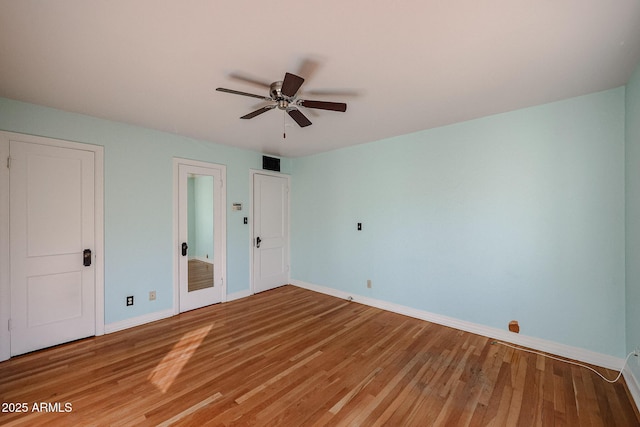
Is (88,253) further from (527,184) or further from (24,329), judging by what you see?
(527,184)

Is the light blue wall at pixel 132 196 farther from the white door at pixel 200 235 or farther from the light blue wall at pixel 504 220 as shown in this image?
the light blue wall at pixel 504 220

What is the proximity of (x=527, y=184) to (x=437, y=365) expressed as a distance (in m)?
2.05

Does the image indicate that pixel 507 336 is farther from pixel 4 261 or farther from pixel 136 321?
pixel 4 261

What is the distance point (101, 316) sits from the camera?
296 centimetres

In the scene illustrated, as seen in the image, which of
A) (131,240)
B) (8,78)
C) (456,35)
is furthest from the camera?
(131,240)

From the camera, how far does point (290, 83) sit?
1744 mm

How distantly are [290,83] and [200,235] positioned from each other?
118 inches

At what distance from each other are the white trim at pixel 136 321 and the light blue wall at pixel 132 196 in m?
0.05

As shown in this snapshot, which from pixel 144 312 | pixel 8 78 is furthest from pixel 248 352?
pixel 8 78

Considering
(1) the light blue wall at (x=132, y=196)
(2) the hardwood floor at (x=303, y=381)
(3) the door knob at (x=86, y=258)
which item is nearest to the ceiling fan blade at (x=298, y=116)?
(1) the light blue wall at (x=132, y=196)

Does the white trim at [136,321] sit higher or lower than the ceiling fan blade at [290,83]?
lower

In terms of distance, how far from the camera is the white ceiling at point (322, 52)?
4.64ft

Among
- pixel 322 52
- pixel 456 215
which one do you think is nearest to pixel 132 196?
pixel 322 52

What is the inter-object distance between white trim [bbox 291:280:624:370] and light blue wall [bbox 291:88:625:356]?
6 centimetres
